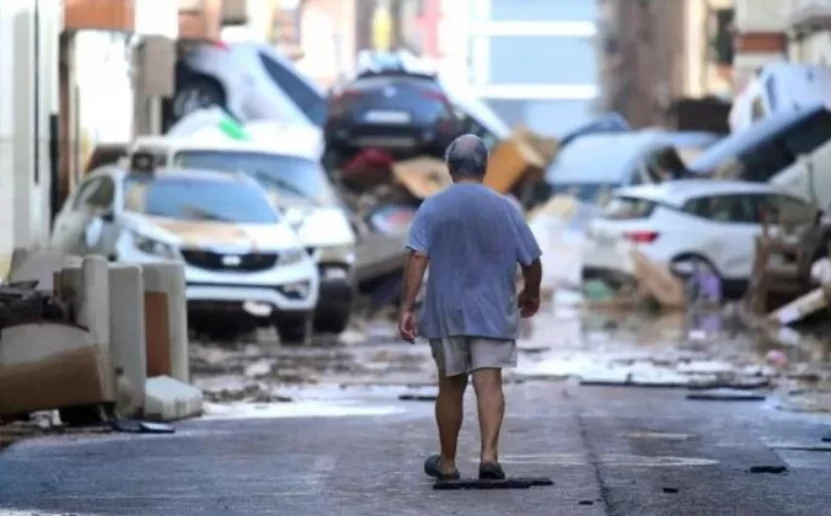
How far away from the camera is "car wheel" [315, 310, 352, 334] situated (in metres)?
27.5

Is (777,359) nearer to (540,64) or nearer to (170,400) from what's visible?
(170,400)

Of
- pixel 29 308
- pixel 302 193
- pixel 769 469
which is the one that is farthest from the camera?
pixel 302 193

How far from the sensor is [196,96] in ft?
140

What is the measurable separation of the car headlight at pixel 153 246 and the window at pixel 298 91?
1848cm

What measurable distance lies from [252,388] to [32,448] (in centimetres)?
519

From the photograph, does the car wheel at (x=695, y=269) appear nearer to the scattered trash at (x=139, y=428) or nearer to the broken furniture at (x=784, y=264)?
the broken furniture at (x=784, y=264)

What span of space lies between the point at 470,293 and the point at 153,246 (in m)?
A: 13.3

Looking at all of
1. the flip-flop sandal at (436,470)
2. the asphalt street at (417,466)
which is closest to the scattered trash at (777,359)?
the asphalt street at (417,466)

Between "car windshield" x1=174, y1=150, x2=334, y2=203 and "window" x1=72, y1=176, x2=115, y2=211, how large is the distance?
8.79 feet

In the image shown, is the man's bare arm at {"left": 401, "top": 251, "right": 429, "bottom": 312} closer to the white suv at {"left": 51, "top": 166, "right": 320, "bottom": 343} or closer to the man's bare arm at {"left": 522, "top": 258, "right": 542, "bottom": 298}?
the man's bare arm at {"left": 522, "top": 258, "right": 542, "bottom": 298}

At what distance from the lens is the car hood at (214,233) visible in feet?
81.0

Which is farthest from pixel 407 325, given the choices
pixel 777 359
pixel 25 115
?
pixel 25 115

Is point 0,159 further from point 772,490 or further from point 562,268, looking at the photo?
point 562,268

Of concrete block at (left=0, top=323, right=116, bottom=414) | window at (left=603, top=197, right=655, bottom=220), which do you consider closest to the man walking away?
concrete block at (left=0, top=323, right=116, bottom=414)
